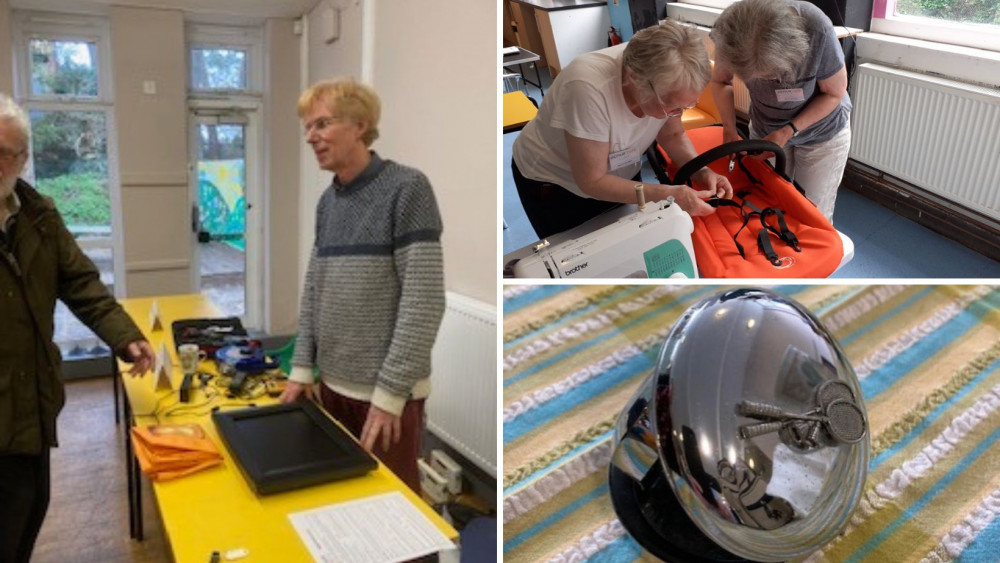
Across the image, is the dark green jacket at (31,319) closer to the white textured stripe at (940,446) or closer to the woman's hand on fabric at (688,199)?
the woman's hand on fabric at (688,199)

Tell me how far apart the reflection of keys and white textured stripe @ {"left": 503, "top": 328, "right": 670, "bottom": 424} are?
21 cm

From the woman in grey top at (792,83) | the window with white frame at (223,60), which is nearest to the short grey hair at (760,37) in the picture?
the woman in grey top at (792,83)

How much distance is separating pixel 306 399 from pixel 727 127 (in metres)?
1.12

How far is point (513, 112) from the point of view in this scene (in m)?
1.62

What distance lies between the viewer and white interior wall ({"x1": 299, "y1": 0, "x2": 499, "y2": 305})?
2.58 m

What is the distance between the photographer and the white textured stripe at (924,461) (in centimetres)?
70

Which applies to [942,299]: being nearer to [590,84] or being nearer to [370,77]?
[590,84]

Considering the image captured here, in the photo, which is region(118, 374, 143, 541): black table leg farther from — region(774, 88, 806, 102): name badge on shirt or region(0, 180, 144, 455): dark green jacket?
region(774, 88, 806, 102): name badge on shirt

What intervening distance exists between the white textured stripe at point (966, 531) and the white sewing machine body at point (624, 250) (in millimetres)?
530

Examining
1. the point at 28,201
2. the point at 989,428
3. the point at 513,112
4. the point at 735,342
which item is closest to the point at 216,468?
the point at 28,201

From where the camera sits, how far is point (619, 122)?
56.9 inches

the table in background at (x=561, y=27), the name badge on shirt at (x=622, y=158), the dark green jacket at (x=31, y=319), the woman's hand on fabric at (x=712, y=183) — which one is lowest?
the dark green jacket at (x=31, y=319)

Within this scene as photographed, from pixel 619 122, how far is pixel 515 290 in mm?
594

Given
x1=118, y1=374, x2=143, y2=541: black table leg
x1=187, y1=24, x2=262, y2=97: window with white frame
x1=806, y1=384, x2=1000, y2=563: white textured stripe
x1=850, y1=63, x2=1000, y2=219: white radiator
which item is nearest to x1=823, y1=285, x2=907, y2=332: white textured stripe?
x1=806, y1=384, x2=1000, y2=563: white textured stripe
